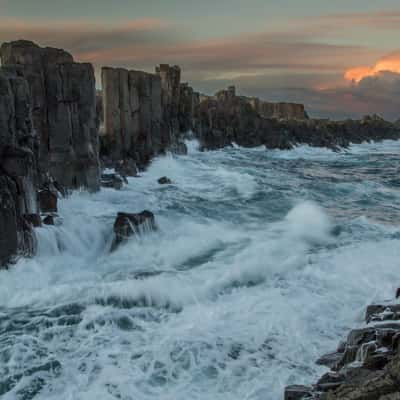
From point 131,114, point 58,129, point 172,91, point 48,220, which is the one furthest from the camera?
point 172,91

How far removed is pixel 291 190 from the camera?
25.2 m

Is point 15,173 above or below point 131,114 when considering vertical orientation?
below

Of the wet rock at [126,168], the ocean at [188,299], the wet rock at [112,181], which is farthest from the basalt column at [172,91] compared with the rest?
the ocean at [188,299]

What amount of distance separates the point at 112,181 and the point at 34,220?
28.8 feet

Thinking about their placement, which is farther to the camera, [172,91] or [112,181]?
[172,91]

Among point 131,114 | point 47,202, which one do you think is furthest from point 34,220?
point 131,114

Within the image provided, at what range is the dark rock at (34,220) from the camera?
12.6 meters

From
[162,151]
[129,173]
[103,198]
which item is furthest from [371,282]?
[162,151]

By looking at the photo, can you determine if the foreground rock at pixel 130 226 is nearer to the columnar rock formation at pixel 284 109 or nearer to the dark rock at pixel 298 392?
the dark rock at pixel 298 392

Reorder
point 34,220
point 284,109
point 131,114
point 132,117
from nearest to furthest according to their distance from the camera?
point 34,220, point 131,114, point 132,117, point 284,109

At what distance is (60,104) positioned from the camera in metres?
18.8

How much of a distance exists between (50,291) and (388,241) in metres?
9.18

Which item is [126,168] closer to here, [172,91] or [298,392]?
[298,392]

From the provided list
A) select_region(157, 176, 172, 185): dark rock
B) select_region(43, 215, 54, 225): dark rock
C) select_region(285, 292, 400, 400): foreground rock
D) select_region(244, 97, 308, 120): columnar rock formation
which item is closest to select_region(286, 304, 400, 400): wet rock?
select_region(285, 292, 400, 400): foreground rock
